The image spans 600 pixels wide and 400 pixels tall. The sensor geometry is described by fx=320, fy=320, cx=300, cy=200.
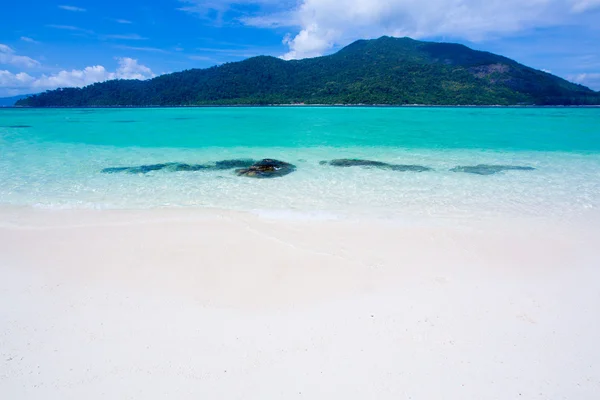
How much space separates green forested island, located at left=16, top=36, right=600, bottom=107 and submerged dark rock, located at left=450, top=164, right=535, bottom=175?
88672 millimetres

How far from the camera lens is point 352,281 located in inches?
206

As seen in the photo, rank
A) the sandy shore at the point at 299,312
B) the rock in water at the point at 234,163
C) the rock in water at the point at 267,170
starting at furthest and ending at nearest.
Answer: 1. the rock in water at the point at 234,163
2. the rock in water at the point at 267,170
3. the sandy shore at the point at 299,312

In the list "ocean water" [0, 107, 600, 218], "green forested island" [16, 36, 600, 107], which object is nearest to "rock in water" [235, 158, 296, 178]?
"ocean water" [0, 107, 600, 218]

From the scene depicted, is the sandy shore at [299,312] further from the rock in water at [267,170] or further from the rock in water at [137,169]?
the rock in water at [137,169]

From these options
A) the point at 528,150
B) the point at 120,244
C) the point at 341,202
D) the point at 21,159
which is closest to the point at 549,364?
the point at 341,202

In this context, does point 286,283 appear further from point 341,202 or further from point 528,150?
point 528,150

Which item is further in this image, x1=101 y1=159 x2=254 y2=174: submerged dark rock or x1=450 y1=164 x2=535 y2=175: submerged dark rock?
x1=101 y1=159 x2=254 y2=174: submerged dark rock

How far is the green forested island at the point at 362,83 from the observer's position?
97000mm

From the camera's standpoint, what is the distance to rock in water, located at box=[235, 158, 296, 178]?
1230 cm

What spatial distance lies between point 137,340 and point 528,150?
72.6 ft

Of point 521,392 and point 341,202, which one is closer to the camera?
point 521,392

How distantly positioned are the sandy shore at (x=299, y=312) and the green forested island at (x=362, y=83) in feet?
323

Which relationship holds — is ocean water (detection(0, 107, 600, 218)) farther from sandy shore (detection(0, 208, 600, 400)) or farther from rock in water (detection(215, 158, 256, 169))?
sandy shore (detection(0, 208, 600, 400))

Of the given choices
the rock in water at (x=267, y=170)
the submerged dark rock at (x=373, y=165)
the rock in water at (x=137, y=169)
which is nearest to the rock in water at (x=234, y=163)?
the rock in water at (x=267, y=170)
